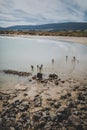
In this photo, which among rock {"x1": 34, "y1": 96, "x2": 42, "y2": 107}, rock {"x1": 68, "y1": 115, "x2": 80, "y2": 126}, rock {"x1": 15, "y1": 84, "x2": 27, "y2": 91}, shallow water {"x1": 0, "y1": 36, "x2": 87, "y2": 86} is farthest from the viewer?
shallow water {"x1": 0, "y1": 36, "x2": 87, "y2": 86}

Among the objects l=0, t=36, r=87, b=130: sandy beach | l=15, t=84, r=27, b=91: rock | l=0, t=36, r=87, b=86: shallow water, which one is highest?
l=0, t=36, r=87, b=130: sandy beach

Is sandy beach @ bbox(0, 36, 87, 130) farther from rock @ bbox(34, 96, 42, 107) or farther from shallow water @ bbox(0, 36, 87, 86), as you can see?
shallow water @ bbox(0, 36, 87, 86)

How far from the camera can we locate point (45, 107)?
1197 centimetres

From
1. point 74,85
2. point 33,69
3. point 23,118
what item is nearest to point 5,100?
point 23,118

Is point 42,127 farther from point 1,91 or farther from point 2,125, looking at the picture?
point 1,91

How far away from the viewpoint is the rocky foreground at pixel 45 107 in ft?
33.4

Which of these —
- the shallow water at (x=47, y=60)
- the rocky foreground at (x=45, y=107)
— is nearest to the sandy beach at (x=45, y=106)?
the rocky foreground at (x=45, y=107)

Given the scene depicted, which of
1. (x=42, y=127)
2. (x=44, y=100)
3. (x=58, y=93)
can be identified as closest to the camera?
(x=42, y=127)

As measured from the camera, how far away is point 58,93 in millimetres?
14383

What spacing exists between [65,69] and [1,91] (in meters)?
9.29

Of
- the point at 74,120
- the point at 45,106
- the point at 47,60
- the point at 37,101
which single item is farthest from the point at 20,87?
the point at 47,60

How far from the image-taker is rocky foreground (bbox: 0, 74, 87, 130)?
10.2 meters

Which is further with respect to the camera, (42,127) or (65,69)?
(65,69)

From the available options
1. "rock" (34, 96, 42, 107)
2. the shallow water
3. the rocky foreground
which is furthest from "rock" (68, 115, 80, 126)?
the shallow water
